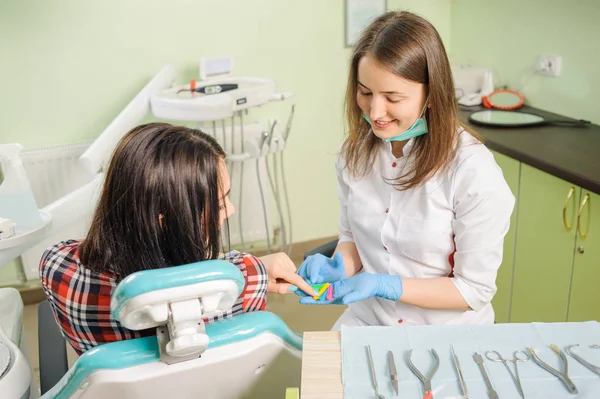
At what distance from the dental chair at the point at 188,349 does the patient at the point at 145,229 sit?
0.11 m

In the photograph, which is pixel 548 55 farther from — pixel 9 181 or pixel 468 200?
pixel 9 181

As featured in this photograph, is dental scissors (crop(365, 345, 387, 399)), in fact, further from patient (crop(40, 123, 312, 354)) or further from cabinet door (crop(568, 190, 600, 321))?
cabinet door (crop(568, 190, 600, 321))

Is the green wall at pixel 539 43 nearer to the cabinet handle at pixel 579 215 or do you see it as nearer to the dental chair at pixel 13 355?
the cabinet handle at pixel 579 215

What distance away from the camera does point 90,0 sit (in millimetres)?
2512

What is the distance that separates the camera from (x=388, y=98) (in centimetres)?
135

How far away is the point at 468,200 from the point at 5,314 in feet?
3.28

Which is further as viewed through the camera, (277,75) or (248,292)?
(277,75)

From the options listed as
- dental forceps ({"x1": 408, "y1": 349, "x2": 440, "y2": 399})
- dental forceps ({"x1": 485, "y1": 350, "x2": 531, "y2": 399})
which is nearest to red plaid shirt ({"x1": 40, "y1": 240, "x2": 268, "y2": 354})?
dental forceps ({"x1": 408, "y1": 349, "x2": 440, "y2": 399})

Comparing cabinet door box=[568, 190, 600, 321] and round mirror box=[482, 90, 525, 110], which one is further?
round mirror box=[482, 90, 525, 110]

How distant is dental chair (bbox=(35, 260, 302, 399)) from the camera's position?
0.77m

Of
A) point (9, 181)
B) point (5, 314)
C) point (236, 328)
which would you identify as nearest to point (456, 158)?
point (236, 328)

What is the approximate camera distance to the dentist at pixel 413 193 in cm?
133

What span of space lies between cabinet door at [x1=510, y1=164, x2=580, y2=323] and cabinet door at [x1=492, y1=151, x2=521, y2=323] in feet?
0.08

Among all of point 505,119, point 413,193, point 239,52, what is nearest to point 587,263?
point 505,119
